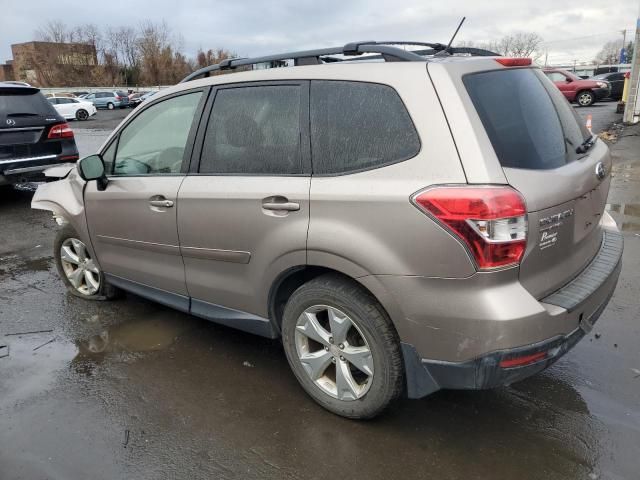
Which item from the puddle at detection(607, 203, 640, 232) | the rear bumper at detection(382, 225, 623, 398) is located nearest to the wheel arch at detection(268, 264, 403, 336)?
the rear bumper at detection(382, 225, 623, 398)

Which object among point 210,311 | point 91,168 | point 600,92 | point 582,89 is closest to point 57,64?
point 582,89

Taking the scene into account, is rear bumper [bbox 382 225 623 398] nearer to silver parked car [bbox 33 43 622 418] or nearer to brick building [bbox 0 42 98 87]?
silver parked car [bbox 33 43 622 418]

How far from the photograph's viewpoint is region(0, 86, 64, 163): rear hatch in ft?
24.4

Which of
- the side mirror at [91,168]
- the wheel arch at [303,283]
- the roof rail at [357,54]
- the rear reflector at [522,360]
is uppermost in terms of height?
the roof rail at [357,54]

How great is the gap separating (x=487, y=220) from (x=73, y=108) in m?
34.6

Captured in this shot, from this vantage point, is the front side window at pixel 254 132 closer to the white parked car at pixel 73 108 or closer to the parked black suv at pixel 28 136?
the parked black suv at pixel 28 136

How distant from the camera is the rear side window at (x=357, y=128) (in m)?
2.43

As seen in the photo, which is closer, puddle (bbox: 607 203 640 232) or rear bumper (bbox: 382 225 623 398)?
rear bumper (bbox: 382 225 623 398)

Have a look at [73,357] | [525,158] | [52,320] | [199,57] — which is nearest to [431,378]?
[525,158]

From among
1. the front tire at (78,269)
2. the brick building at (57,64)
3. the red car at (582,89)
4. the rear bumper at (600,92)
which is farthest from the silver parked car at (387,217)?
the brick building at (57,64)

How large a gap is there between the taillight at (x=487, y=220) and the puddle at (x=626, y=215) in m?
4.41

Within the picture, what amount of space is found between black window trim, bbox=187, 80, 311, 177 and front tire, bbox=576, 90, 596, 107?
945 inches

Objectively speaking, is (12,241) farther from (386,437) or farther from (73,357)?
(386,437)

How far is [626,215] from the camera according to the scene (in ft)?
21.1
